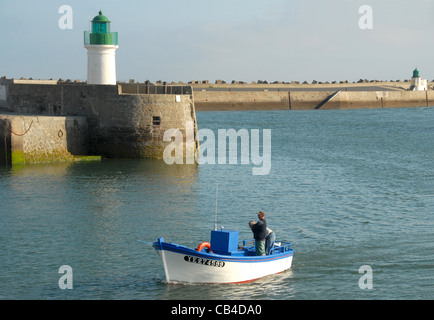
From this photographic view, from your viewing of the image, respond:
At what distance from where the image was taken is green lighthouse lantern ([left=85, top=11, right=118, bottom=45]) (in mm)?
32562

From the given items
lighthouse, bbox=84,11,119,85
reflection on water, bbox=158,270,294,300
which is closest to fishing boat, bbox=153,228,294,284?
reflection on water, bbox=158,270,294,300

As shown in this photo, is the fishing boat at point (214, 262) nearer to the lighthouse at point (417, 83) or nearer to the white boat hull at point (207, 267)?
the white boat hull at point (207, 267)

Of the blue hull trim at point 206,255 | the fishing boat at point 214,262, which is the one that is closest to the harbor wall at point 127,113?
the fishing boat at point 214,262

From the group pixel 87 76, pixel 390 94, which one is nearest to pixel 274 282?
pixel 87 76

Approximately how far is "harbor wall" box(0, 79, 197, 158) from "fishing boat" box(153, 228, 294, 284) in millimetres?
17116

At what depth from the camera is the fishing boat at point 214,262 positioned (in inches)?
523

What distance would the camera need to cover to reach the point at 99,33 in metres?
32.6

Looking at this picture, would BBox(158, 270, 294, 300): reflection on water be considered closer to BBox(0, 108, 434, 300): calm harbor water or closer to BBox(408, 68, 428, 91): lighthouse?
BBox(0, 108, 434, 300): calm harbor water

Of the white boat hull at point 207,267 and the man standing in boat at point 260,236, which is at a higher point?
the man standing in boat at point 260,236

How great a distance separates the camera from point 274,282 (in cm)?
1422

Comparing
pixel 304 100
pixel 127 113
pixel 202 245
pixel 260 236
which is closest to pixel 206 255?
pixel 202 245

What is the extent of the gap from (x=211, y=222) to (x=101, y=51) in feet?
52.8

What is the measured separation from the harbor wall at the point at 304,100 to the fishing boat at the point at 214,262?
69.3m
